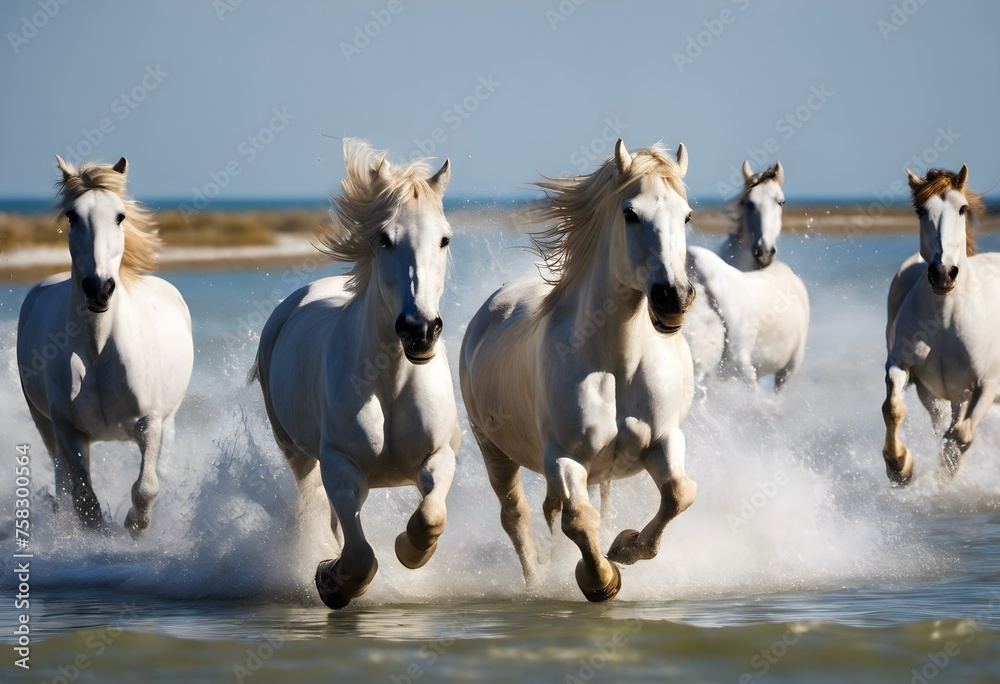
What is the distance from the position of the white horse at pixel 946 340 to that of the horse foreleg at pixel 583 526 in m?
3.42

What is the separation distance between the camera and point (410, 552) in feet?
17.2

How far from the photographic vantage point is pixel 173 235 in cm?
3984

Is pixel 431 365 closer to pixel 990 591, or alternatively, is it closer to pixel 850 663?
pixel 850 663

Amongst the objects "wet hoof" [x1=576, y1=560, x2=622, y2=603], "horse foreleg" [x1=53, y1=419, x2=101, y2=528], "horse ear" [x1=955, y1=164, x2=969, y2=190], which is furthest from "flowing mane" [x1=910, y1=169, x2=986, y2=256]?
"horse foreleg" [x1=53, y1=419, x2=101, y2=528]

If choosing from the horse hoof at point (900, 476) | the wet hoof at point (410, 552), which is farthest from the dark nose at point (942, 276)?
the wet hoof at point (410, 552)

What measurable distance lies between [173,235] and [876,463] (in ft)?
107

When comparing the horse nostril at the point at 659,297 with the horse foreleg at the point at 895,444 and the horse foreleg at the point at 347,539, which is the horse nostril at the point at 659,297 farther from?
the horse foreleg at the point at 895,444

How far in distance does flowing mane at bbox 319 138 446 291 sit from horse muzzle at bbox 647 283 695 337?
3.10 feet

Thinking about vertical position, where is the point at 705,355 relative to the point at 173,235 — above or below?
below

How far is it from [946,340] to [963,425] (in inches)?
21.7

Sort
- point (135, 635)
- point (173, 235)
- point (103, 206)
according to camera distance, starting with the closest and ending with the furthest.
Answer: point (135, 635) < point (103, 206) < point (173, 235)

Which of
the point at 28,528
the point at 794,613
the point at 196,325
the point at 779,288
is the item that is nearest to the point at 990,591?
the point at 794,613

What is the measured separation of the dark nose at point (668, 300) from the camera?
15.9 ft

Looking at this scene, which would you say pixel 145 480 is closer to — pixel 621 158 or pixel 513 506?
pixel 513 506
